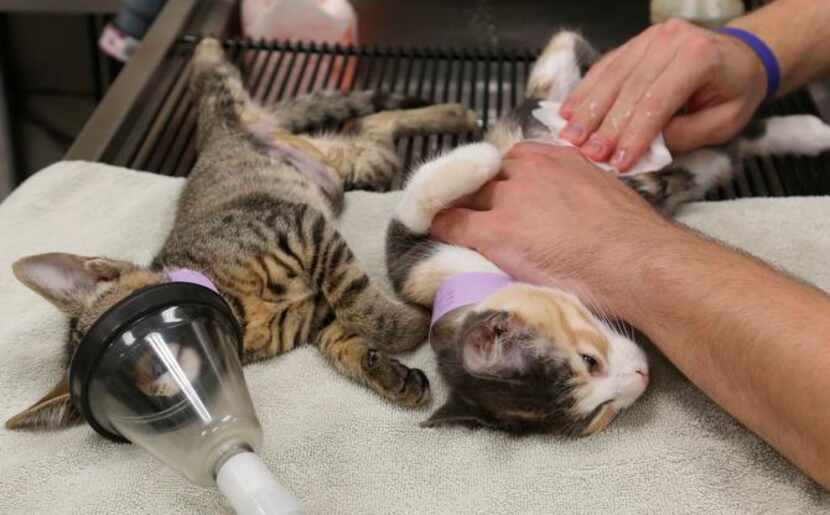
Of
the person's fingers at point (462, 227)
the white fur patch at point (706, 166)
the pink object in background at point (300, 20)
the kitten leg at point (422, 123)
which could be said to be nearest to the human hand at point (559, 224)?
the person's fingers at point (462, 227)

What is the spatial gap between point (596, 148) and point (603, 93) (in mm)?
96

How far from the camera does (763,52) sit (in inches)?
55.2

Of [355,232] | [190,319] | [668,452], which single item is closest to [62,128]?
[355,232]

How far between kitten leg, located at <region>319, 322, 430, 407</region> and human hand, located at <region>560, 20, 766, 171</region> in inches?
19.5

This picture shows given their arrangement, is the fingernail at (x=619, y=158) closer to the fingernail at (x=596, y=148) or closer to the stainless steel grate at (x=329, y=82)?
the fingernail at (x=596, y=148)

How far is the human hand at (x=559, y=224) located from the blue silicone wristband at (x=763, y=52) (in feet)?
1.37

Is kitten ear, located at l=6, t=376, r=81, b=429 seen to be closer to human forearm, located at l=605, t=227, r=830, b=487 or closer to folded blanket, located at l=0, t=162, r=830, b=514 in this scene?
folded blanket, located at l=0, t=162, r=830, b=514

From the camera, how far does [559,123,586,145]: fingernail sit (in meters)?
1.32

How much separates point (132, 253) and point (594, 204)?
0.82 metres

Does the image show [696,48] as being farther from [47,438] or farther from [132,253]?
[47,438]

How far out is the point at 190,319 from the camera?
0.90 m

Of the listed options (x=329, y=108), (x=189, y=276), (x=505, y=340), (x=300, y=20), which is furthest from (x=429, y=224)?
(x=300, y=20)

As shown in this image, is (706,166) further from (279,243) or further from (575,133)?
(279,243)

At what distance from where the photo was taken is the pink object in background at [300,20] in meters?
2.10
